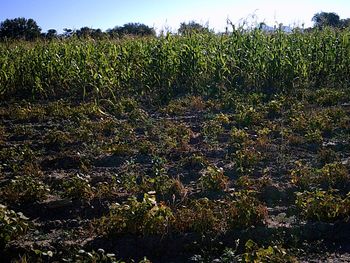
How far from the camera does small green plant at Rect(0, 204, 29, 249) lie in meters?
4.25

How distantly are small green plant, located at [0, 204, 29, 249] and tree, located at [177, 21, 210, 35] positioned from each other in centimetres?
827

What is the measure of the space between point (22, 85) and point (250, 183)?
6820 mm

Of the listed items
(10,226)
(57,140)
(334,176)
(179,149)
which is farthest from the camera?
(57,140)

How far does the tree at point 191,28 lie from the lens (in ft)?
40.1

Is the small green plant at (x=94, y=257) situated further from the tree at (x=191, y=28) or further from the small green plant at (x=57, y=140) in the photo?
the tree at (x=191, y=28)

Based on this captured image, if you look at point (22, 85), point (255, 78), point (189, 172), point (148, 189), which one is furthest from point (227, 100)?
point (22, 85)

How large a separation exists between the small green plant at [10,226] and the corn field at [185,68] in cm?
528

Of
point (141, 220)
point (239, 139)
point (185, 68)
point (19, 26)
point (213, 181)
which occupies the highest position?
point (19, 26)

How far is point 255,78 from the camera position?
9.96 metres

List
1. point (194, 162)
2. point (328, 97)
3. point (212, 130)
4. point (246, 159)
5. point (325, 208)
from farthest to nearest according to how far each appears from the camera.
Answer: point (328, 97) < point (212, 130) < point (194, 162) < point (246, 159) < point (325, 208)

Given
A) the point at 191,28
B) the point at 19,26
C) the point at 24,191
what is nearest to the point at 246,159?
the point at 24,191

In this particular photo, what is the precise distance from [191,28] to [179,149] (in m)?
6.81

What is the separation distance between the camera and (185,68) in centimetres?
A: 1012

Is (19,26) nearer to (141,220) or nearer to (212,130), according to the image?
(212,130)
